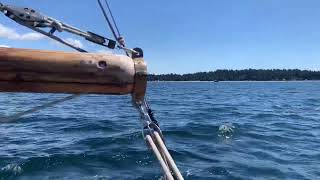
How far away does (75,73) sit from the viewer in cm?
411

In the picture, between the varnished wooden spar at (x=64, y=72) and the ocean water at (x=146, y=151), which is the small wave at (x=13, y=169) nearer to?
the ocean water at (x=146, y=151)

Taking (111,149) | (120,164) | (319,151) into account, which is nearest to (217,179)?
(120,164)

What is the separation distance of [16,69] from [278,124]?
21.9 metres

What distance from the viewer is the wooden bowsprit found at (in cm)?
399

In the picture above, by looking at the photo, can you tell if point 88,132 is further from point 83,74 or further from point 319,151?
point 83,74

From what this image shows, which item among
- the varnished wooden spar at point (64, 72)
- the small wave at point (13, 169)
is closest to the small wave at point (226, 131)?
the small wave at point (13, 169)

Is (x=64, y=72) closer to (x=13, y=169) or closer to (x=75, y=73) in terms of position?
(x=75, y=73)

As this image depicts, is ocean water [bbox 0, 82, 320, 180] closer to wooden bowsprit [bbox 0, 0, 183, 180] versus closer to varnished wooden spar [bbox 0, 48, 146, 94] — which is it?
wooden bowsprit [bbox 0, 0, 183, 180]

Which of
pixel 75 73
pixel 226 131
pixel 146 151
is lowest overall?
pixel 226 131

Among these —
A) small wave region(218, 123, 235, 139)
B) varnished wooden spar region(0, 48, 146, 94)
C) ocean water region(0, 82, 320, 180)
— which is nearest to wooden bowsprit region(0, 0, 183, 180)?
varnished wooden spar region(0, 48, 146, 94)

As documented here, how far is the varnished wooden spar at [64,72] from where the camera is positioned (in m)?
3.98

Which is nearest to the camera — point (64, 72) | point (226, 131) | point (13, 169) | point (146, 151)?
point (64, 72)

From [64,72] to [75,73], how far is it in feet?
0.32

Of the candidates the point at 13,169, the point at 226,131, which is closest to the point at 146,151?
the point at 13,169
